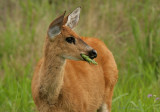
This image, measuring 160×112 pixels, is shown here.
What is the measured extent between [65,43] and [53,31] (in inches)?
8.1

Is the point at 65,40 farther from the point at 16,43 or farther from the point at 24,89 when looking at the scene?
the point at 16,43

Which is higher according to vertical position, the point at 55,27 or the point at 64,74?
the point at 55,27

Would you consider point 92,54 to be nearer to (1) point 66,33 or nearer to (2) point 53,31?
(1) point 66,33

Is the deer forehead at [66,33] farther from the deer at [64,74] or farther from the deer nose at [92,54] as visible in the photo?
the deer nose at [92,54]

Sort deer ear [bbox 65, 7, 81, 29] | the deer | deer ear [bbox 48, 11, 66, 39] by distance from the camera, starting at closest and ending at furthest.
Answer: deer ear [bbox 48, 11, 66, 39], the deer, deer ear [bbox 65, 7, 81, 29]

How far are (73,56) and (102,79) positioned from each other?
1.33 m

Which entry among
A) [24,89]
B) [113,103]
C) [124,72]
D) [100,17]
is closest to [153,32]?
[124,72]


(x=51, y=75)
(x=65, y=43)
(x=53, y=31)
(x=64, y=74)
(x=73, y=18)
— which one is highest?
(x=73, y=18)

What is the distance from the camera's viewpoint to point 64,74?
5418mm

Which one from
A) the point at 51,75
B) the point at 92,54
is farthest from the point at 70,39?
the point at 51,75

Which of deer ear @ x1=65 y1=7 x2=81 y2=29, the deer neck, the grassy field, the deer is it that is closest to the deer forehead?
the deer

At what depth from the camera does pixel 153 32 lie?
8.35 m

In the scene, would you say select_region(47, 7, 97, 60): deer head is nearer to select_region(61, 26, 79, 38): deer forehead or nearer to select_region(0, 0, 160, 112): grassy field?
select_region(61, 26, 79, 38): deer forehead

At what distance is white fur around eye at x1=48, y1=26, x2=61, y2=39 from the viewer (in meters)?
4.96
